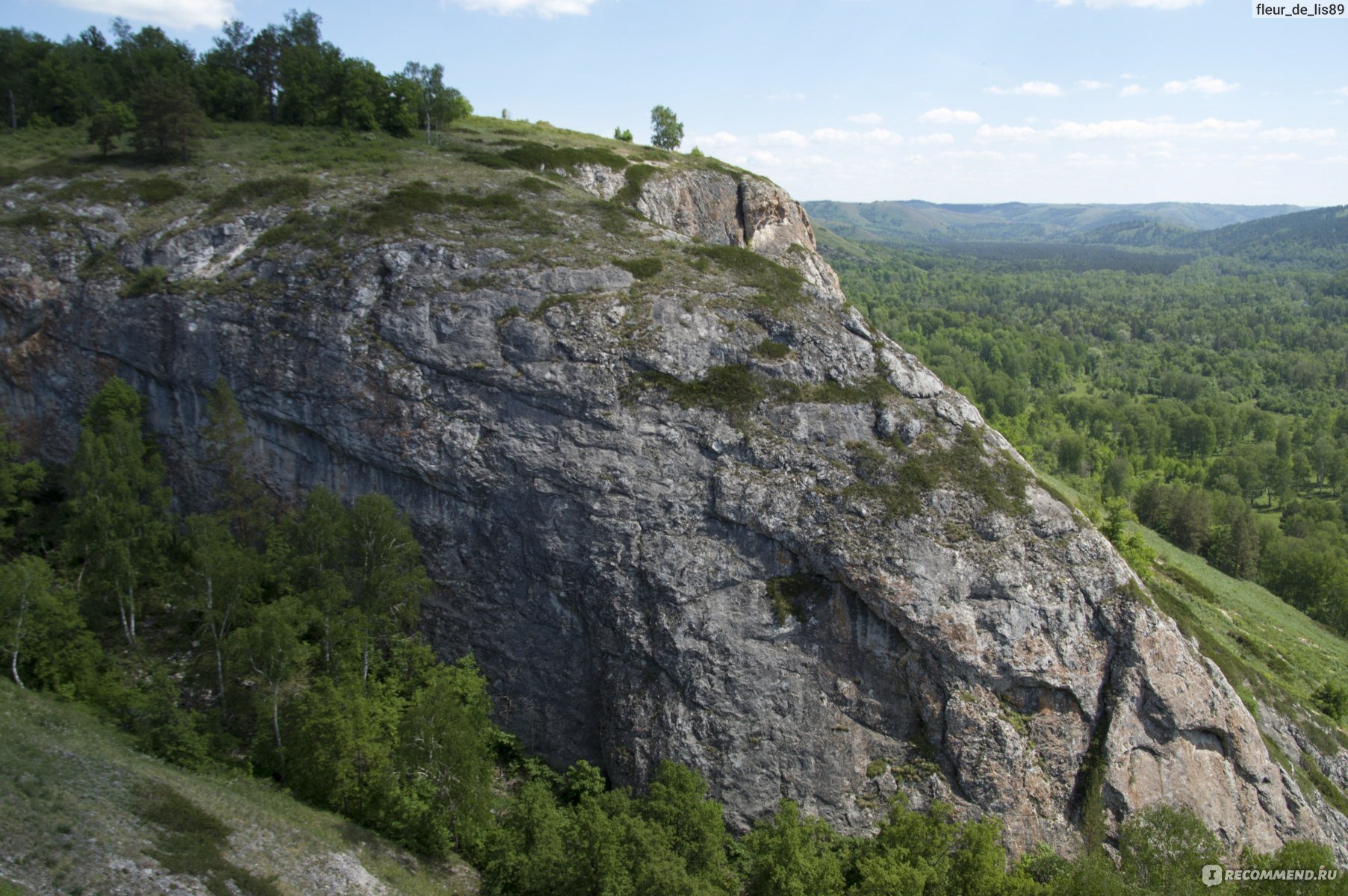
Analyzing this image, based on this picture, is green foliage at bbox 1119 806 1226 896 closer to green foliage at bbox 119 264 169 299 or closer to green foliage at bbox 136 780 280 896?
green foliage at bbox 136 780 280 896

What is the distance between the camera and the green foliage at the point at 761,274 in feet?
130

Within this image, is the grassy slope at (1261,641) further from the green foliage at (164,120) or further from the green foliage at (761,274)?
the green foliage at (164,120)

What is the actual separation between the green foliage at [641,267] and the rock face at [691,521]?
1091 millimetres

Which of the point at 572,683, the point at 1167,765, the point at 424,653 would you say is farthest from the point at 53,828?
the point at 1167,765

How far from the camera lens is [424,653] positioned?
Answer: 30.8 m

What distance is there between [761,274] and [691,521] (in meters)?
→ 16.2

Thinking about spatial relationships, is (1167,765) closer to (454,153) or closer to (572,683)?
(572,683)

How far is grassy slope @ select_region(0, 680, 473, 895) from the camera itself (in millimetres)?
18672

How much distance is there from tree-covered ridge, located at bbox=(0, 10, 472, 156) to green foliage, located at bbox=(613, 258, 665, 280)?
1149 inches

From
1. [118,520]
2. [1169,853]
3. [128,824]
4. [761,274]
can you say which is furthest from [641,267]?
[1169,853]

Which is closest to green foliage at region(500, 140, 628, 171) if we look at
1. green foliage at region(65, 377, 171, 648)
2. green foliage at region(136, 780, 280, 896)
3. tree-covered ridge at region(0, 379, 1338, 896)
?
tree-covered ridge at region(0, 379, 1338, 896)

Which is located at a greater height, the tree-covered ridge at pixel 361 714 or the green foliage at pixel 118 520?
the green foliage at pixel 118 520

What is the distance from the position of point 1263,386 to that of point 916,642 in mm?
188867

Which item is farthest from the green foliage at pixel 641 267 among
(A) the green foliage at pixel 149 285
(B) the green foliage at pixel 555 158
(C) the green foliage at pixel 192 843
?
(C) the green foliage at pixel 192 843
